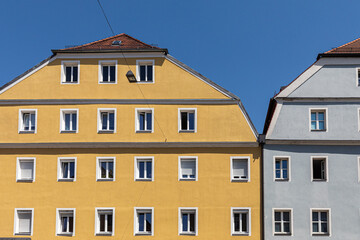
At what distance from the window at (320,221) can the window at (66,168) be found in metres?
14.9

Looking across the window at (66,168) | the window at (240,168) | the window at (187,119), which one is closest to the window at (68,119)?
the window at (66,168)

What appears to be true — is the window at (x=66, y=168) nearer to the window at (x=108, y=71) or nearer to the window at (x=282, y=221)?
the window at (x=108, y=71)

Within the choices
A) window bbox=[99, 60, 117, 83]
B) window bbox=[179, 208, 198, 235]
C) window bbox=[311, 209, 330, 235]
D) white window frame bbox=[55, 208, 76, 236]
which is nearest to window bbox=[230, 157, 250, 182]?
window bbox=[179, 208, 198, 235]

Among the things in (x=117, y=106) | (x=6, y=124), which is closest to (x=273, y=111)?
(x=117, y=106)

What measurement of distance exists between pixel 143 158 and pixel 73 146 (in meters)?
4.46

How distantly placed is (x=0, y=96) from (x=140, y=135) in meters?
9.57

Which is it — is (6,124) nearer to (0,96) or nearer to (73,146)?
(0,96)

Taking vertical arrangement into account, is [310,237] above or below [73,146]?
below

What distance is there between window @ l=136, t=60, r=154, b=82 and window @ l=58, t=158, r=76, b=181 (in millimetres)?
6805

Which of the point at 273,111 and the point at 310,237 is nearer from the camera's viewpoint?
the point at 310,237

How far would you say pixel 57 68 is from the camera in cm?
3378

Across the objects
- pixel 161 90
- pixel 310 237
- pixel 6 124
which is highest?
pixel 161 90

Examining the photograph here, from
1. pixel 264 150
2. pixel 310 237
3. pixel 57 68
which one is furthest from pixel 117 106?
pixel 310 237

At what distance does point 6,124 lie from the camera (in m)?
33.3
